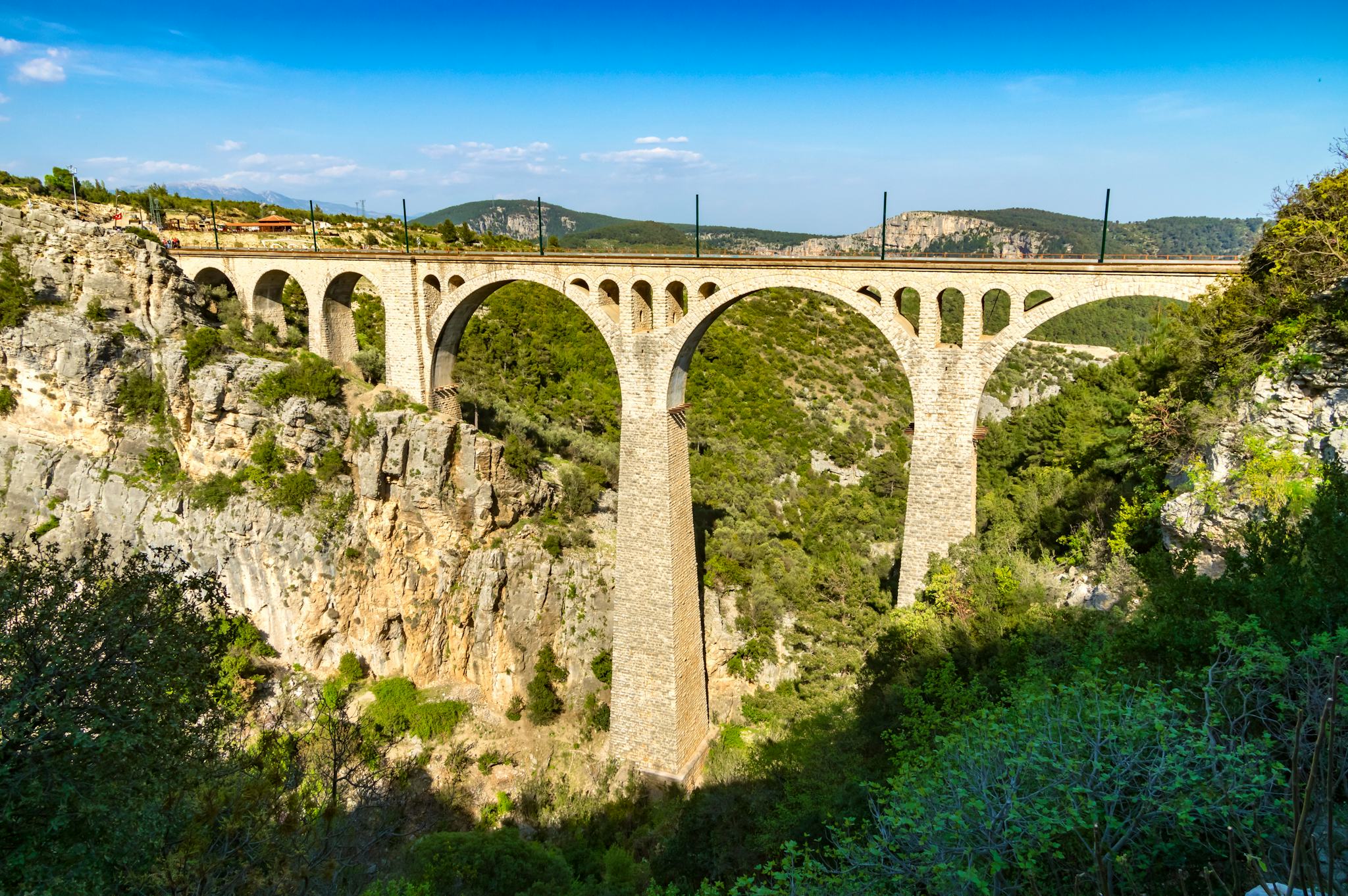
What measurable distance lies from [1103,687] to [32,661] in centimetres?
1112

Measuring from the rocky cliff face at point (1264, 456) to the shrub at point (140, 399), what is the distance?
27318 mm

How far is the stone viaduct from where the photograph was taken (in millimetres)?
13578

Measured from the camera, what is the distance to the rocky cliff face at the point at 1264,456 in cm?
1060

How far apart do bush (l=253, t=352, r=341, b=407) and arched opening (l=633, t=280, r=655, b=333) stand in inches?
443

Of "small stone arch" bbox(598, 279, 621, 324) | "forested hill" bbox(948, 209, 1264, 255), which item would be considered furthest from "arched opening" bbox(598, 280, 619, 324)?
"forested hill" bbox(948, 209, 1264, 255)

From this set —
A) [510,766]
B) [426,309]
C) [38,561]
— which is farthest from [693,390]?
[38,561]

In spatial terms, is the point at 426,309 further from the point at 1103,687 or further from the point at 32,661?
the point at 1103,687

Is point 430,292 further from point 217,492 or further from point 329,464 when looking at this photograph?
point 217,492

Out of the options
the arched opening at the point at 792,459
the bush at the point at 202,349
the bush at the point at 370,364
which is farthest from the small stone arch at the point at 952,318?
the bush at the point at 202,349

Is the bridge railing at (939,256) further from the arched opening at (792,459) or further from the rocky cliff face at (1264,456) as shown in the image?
the rocky cliff face at (1264,456)

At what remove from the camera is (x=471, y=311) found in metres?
21.9

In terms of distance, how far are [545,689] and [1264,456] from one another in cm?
1674

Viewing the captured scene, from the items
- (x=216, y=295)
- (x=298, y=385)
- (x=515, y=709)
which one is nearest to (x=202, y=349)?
(x=298, y=385)

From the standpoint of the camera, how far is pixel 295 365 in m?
23.7
